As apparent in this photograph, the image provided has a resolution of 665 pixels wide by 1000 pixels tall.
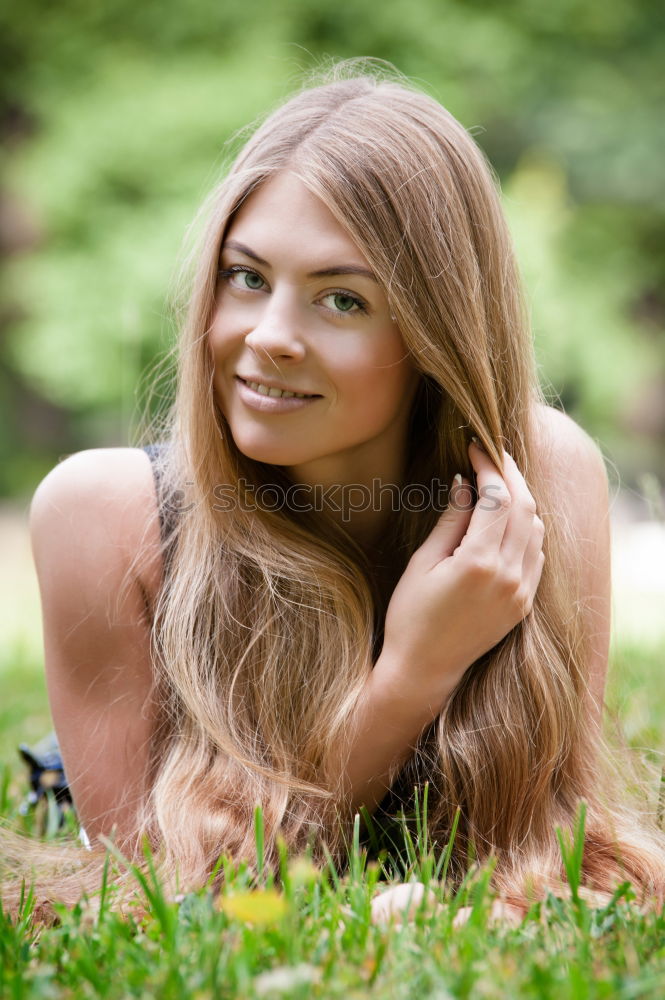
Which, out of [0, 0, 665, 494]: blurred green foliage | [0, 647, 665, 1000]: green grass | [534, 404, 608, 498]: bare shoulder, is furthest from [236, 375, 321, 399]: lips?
[0, 0, 665, 494]: blurred green foliage

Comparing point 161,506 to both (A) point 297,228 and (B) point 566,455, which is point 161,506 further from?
(B) point 566,455

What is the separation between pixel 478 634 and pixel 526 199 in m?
9.78

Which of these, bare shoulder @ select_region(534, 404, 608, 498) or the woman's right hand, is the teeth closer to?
the woman's right hand

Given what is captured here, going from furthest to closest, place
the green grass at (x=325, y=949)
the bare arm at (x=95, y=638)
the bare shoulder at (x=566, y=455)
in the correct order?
the bare shoulder at (x=566, y=455), the bare arm at (x=95, y=638), the green grass at (x=325, y=949)

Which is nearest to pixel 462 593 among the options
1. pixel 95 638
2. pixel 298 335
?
pixel 298 335

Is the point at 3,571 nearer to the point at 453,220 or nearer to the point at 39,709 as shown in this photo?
the point at 39,709

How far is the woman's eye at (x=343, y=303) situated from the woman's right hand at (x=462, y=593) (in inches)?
17.5

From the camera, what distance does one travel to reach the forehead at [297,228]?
217 cm

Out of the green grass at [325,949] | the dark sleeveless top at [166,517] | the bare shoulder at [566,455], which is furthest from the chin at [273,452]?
the green grass at [325,949]

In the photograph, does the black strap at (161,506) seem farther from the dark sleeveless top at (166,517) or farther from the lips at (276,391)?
the lips at (276,391)

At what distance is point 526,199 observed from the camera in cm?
1127

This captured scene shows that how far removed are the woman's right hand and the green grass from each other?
497 mm

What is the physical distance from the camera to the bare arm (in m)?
2.40

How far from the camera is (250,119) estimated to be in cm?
1048
